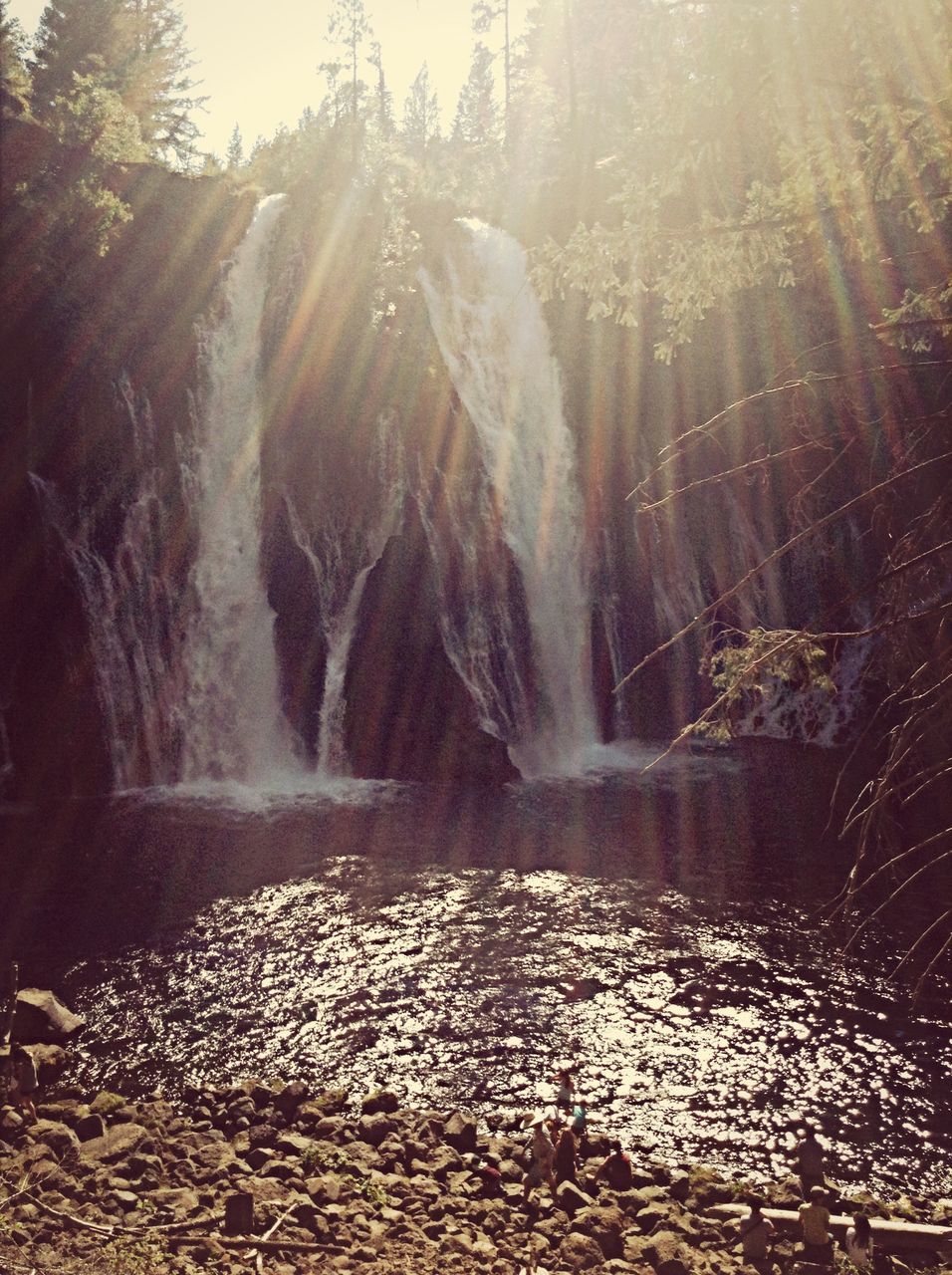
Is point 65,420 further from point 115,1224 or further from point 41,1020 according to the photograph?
point 115,1224

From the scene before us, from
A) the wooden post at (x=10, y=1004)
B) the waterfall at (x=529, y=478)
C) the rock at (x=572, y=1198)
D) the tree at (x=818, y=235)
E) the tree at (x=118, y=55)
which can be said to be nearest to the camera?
the tree at (x=818, y=235)

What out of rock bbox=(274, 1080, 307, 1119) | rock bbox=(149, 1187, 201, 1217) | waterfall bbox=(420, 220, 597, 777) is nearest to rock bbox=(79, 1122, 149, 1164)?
rock bbox=(149, 1187, 201, 1217)

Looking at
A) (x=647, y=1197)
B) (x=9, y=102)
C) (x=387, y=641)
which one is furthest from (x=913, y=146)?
(x=9, y=102)

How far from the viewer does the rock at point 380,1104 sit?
10695 mm

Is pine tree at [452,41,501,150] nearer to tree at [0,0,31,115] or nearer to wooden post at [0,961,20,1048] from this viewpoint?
tree at [0,0,31,115]

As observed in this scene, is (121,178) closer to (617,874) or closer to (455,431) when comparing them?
(455,431)

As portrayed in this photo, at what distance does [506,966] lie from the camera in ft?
46.8

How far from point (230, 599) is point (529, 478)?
391 inches

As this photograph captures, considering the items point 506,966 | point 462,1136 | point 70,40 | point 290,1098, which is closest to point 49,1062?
point 290,1098

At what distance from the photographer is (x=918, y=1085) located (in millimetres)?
11141

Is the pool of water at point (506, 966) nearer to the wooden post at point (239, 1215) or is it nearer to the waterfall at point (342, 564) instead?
the wooden post at point (239, 1215)

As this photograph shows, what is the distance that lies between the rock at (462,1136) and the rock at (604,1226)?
4.99 feet

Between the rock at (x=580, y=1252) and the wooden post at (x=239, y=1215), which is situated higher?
the wooden post at (x=239, y=1215)

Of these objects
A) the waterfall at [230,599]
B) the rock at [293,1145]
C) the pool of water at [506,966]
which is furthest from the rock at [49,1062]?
the waterfall at [230,599]
